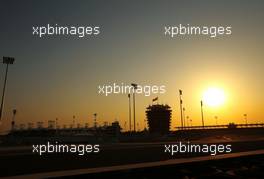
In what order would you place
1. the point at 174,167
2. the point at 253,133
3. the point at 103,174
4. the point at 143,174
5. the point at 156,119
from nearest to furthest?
the point at 103,174, the point at 143,174, the point at 174,167, the point at 253,133, the point at 156,119

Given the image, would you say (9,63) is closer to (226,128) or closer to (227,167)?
(227,167)

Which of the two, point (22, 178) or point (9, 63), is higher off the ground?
point (9, 63)

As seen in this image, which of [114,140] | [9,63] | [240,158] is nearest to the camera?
[240,158]

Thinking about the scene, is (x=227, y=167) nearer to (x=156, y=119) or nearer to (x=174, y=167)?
(x=174, y=167)

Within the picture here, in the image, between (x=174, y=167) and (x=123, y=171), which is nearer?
(x=123, y=171)

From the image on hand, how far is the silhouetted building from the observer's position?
184750 mm

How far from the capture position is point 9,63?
7044 cm

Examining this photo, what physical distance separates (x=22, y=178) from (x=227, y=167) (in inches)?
399

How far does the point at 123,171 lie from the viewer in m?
12.1

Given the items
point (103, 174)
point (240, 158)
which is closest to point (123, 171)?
point (103, 174)

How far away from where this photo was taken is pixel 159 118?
606 feet

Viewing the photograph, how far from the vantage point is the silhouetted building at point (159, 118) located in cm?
18475

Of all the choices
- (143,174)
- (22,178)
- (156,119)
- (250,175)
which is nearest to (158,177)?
(143,174)

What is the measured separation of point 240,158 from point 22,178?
12.0 meters
